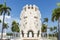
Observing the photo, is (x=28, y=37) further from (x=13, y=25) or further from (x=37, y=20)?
(x=13, y=25)

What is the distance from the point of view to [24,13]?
60781 mm

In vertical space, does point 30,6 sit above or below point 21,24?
above

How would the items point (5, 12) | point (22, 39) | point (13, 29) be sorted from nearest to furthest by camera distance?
point (5, 12) → point (22, 39) → point (13, 29)

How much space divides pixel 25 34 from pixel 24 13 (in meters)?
7.48

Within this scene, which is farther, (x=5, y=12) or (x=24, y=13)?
(x=24, y=13)

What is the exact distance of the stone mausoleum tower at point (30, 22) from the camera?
196ft

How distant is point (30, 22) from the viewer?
5941 cm

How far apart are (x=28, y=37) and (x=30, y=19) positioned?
249 inches

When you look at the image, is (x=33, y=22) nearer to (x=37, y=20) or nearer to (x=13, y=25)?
(x=37, y=20)

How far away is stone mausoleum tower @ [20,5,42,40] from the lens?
59.6m

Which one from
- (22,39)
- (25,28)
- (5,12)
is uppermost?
(5,12)

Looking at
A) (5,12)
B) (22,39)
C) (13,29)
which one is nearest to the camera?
(5,12)

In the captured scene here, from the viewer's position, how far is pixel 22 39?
59031 millimetres

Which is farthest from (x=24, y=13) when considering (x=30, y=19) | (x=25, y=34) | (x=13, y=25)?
(x=13, y=25)
